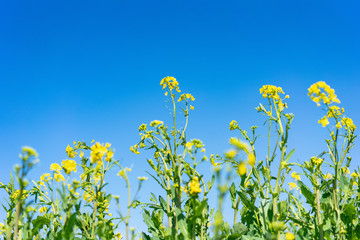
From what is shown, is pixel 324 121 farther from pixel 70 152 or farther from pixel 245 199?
pixel 70 152

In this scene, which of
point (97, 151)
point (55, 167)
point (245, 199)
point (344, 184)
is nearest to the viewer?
point (97, 151)

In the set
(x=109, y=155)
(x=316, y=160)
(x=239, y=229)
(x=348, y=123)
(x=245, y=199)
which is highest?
(x=348, y=123)

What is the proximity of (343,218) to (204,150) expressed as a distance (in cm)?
136

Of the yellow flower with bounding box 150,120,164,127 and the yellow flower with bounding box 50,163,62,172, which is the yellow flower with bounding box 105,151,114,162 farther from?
the yellow flower with bounding box 50,163,62,172

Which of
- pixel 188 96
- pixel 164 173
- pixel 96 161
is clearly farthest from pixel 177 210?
pixel 188 96

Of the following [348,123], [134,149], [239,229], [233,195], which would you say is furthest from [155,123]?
[348,123]

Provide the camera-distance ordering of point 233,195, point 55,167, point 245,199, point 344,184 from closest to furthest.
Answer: point 245,199 < point 344,184 < point 233,195 < point 55,167

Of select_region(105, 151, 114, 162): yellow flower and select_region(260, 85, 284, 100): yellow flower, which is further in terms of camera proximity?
select_region(260, 85, 284, 100): yellow flower

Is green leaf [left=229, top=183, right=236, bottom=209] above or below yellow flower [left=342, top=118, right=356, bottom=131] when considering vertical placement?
below

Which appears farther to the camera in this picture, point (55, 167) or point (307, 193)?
point (55, 167)

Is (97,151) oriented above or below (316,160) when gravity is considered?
below

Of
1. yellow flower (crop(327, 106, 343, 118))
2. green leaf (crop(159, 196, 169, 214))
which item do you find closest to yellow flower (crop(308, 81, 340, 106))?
yellow flower (crop(327, 106, 343, 118))

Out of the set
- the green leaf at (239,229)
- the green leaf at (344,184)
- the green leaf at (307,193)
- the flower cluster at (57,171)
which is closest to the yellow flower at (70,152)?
the flower cluster at (57,171)

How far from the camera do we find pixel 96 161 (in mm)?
2039
